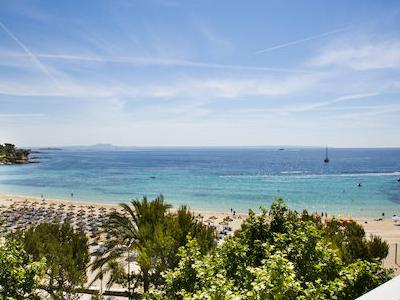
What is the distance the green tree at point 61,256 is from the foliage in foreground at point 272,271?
627cm

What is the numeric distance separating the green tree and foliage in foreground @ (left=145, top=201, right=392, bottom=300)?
6.27 m

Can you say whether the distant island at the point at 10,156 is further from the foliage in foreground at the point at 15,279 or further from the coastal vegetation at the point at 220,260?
the foliage in foreground at the point at 15,279

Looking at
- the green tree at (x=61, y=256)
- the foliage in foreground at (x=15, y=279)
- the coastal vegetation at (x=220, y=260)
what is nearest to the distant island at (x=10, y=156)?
the green tree at (x=61, y=256)

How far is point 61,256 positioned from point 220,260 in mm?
8173

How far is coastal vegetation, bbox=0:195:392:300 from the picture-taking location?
4648mm

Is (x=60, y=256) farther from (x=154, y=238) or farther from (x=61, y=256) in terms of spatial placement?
(x=154, y=238)

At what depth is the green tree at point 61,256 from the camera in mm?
11609

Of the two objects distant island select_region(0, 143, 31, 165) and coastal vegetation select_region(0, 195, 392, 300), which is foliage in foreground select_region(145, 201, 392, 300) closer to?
coastal vegetation select_region(0, 195, 392, 300)

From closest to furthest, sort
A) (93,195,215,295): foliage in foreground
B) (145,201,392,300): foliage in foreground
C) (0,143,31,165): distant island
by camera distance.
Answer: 1. (145,201,392,300): foliage in foreground
2. (93,195,215,295): foliage in foreground
3. (0,143,31,165): distant island

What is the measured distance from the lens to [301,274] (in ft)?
21.2

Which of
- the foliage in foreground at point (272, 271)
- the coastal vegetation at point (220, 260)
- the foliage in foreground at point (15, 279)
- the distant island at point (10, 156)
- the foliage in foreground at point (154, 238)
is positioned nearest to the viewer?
the foliage in foreground at point (272, 271)

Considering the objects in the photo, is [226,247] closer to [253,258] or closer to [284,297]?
[253,258]

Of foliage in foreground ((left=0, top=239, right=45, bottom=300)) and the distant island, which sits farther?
the distant island

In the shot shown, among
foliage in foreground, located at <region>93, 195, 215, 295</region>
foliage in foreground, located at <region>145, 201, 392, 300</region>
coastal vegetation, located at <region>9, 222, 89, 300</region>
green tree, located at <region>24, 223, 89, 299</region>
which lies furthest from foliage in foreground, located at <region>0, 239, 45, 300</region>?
green tree, located at <region>24, 223, 89, 299</region>
